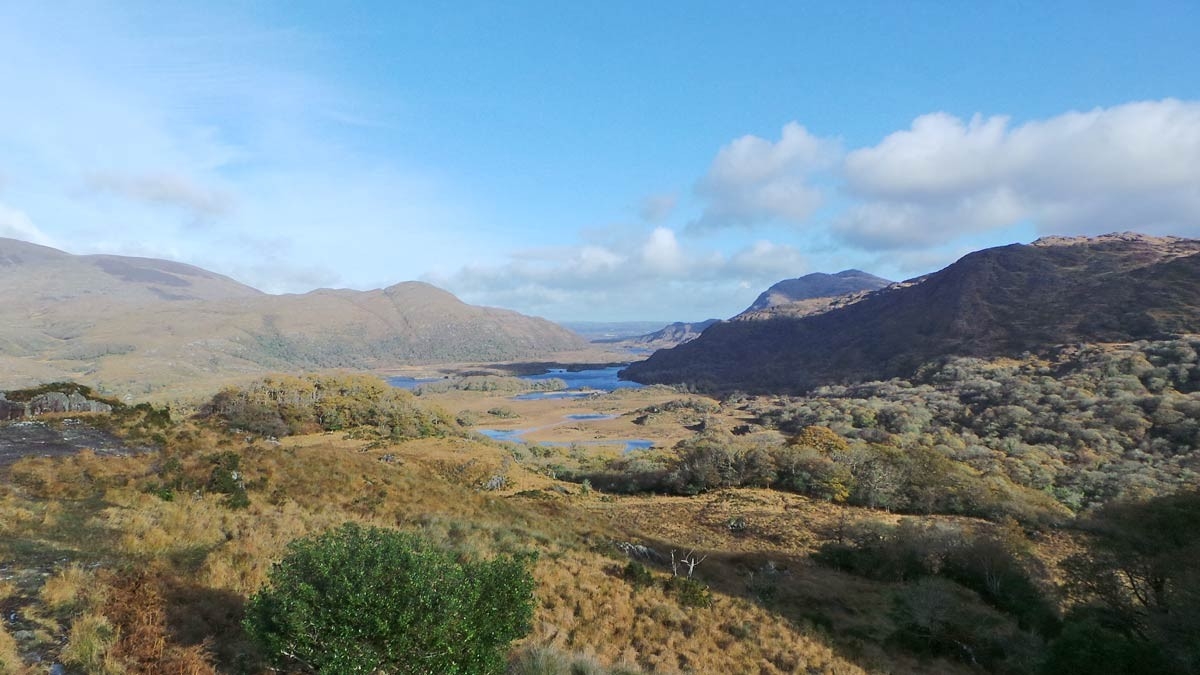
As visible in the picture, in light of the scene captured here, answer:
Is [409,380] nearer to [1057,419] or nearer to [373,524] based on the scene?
[1057,419]

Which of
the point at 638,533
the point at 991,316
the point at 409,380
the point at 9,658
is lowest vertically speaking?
the point at 409,380

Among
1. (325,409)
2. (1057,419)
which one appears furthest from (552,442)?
(1057,419)

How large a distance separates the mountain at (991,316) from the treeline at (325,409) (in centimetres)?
9251

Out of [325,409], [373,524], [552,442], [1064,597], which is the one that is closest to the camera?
[373,524]

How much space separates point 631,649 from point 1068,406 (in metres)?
72.4

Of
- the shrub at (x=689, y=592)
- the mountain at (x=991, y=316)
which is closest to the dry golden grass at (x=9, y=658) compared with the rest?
the shrub at (x=689, y=592)

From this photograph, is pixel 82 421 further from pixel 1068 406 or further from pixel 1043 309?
pixel 1043 309

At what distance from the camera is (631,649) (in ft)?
38.9

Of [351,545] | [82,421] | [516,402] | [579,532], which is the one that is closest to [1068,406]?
[579,532]

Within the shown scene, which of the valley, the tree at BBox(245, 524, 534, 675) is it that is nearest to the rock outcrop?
the valley

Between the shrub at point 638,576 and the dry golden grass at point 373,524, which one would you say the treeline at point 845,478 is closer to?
the dry golden grass at point 373,524

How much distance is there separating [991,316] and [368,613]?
446ft

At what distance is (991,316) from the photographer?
111 meters

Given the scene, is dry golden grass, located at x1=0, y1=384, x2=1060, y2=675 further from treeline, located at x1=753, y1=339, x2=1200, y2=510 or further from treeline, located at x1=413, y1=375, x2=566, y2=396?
treeline, located at x1=413, y1=375, x2=566, y2=396
